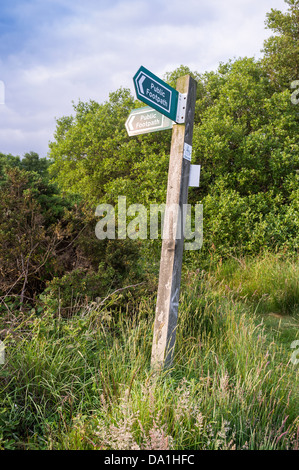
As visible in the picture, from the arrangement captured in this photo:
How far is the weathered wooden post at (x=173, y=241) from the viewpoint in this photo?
142 inches

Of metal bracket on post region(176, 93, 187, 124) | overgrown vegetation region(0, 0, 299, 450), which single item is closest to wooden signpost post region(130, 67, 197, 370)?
metal bracket on post region(176, 93, 187, 124)

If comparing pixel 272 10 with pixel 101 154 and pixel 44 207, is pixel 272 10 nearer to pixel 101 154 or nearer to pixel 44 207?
pixel 101 154

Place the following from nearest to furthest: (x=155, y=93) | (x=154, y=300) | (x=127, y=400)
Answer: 1. (x=127, y=400)
2. (x=155, y=93)
3. (x=154, y=300)

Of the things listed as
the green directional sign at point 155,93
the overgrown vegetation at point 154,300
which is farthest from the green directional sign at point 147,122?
the overgrown vegetation at point 154,300

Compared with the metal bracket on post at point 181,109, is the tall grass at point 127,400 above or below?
below

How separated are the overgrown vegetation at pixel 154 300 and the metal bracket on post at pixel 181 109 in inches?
77.0

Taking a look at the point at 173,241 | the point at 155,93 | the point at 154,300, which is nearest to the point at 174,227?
the point at 173,241

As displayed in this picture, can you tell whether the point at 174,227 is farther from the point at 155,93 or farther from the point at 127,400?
the point at 127,400

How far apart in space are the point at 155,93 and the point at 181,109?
1.37ft

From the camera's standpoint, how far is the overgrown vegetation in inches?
111

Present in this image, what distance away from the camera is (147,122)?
3.62m

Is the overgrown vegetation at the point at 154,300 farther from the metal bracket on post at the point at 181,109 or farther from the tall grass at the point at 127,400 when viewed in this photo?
the metal bracket on post at the point at 181,109

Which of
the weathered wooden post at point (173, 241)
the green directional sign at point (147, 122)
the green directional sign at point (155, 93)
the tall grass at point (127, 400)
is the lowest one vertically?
the tall grass at point (127, 400)

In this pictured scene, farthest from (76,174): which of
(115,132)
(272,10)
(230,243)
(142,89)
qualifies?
(142,89)
